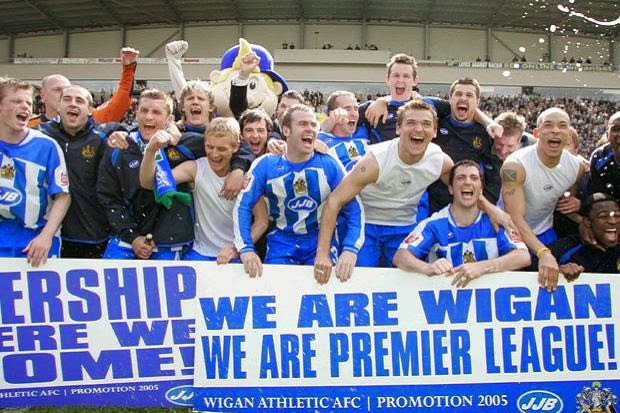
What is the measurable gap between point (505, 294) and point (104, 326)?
251cm

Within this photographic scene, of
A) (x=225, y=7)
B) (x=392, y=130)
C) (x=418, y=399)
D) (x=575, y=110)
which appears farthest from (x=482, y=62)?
(x=418, y=399)

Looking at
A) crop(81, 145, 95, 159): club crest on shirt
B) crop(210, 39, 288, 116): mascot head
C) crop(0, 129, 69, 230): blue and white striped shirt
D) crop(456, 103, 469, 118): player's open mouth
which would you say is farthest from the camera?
crop(210, 39, 288, 116): mascot head

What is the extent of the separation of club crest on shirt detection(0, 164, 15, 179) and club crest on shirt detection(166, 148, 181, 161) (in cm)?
101

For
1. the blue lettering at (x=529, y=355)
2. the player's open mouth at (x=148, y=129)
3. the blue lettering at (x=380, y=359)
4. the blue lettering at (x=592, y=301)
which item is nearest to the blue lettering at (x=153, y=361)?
the blue lettering at (x=380, y=359)

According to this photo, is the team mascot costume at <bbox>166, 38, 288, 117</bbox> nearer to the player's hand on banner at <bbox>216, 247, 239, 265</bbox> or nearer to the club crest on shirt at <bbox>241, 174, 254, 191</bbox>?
the club crest on shirt at <bbox>241, 174, 254, 191</bbox>

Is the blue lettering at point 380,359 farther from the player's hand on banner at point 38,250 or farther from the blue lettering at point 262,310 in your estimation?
the player's hand on banner at point 38,250

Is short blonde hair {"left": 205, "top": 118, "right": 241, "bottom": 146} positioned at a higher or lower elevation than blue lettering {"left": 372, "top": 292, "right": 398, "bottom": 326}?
higher

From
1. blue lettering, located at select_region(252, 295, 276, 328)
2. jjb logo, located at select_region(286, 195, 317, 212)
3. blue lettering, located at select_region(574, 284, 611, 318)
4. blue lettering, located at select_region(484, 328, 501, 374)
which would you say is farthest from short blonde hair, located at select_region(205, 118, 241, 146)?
blue lettering, located at select_region(574, 284, 611, 318)

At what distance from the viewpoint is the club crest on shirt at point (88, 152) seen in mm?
3891

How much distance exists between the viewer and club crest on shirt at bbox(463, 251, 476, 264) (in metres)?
3.51

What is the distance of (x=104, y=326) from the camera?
3.39 metres

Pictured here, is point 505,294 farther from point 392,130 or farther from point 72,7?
point 72,7

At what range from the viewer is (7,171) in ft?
11.6

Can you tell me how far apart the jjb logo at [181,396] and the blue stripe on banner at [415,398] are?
6.6 inches
